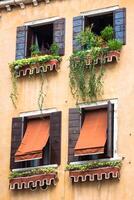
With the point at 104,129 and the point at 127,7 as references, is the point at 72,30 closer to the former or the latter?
the point at 127,7

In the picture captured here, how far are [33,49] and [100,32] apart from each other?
2235 mm

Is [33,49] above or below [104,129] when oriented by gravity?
above

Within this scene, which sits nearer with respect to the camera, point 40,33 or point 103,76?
point 103,76

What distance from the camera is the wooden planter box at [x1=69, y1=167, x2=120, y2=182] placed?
2195 centimetres

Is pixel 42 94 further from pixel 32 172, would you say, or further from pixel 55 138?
pixel 32 172

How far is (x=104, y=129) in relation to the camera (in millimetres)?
22578

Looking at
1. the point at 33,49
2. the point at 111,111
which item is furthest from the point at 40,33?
the point at 111,111

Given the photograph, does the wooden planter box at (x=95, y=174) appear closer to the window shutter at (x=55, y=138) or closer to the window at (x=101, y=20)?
the window shutter at (x=55, y=138)

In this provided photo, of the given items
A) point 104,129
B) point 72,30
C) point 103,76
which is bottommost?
point 104,129

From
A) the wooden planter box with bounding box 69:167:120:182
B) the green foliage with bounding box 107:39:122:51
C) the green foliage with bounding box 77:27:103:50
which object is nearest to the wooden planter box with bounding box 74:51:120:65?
the green foliage with bounding box 107:39:122:51

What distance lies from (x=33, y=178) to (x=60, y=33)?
4.54 m

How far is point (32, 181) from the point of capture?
909 inches

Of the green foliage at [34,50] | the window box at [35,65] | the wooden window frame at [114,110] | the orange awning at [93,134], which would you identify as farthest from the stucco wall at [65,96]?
the green foliage at [34,50]

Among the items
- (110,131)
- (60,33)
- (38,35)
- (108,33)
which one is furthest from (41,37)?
(110,131)
